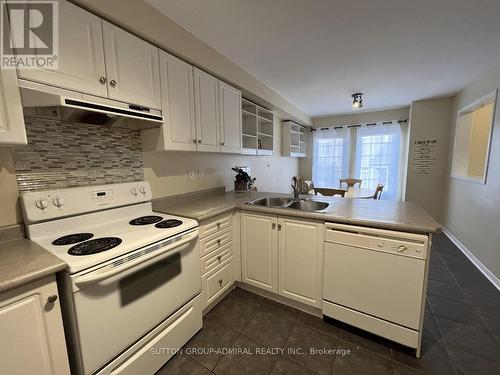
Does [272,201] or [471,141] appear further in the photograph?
[471,141]

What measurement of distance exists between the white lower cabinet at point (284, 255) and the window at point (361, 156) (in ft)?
12.2

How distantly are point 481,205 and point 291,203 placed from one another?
237 centimetres

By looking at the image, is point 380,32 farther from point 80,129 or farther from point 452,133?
point 452,133

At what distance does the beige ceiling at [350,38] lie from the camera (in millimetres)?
1517

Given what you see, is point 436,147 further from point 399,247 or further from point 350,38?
point 399,247

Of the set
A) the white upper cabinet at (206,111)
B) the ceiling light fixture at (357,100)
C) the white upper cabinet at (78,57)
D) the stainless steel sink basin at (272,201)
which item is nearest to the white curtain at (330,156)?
the ceiling light fixture at (357,100)

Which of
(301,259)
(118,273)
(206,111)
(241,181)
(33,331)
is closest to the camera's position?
(33,331)

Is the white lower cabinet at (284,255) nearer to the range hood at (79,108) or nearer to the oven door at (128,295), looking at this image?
the oven door at (128,295)

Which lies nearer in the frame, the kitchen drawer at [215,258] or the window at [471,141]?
the kitchen drawer at [215,258]

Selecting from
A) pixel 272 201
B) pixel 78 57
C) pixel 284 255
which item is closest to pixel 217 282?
pixel 284 255

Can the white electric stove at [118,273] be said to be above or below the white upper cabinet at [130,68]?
below

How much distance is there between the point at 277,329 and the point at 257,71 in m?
2.63

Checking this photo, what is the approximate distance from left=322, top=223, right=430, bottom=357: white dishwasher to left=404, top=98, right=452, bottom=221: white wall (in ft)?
11.2

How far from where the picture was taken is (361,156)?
4.83 metres
